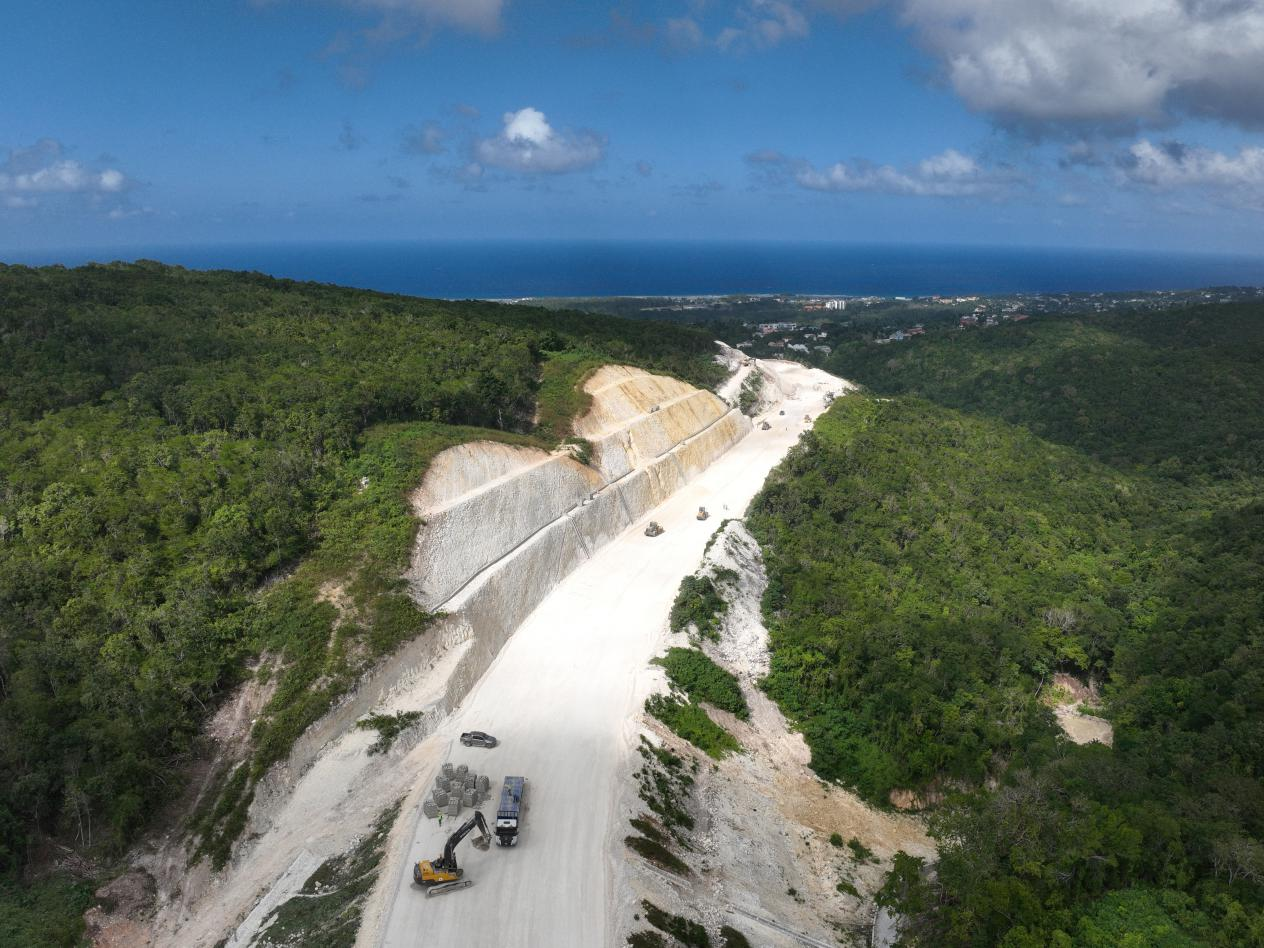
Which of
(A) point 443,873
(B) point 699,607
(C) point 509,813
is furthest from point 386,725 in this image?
(B) point 699,607

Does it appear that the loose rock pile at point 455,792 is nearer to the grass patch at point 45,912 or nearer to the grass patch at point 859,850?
the grass patch at point 45,912

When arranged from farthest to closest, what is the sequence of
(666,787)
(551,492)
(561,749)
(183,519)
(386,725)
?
(551,492)
(183,519)
(561,749)
(386,725)
(666,787)

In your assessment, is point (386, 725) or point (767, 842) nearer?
point (767, 842)

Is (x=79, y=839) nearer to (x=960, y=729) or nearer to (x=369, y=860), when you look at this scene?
(x=369, y=860)

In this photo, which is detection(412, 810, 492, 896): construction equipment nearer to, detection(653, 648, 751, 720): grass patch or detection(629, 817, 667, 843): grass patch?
detection(629, 817, 667, 843): grass patch

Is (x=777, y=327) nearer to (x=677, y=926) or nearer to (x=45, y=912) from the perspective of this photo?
(x=677, y=926)

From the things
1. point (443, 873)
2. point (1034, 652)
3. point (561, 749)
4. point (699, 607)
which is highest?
point (699, 607)

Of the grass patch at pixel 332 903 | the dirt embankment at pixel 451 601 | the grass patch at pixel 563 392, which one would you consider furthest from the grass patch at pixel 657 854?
the grass patch at pixel 563 392
